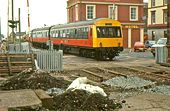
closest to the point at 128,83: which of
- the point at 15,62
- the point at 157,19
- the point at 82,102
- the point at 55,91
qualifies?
the point at 55,91

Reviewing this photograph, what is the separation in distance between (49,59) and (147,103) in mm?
9236

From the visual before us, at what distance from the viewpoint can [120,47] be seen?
28.0 m

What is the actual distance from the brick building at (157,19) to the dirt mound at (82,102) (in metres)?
52.6

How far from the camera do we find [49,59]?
18422 millimetres

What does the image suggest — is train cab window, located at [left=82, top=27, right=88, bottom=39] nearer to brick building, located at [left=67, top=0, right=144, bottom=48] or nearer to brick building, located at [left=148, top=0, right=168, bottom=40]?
brick building, located at [left=67, top=0, right=144, bottom=48]

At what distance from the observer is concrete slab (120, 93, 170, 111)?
9.33 m

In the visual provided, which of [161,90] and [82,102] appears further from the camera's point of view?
[161,90]

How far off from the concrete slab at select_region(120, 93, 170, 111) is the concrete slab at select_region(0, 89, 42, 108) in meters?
2.29

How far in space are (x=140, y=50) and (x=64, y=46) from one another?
12188 mm

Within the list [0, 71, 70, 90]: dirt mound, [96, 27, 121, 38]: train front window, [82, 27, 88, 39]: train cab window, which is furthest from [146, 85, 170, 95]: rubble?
[82, 27, 88, 39]: train cab window

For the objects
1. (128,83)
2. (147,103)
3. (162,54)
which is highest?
(162,54)

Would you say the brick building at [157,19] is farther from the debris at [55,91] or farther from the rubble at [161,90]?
the debris at [55,91]

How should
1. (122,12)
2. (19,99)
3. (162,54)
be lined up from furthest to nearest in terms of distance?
1. (122,12)
2. (162,54)
3. (19,99)

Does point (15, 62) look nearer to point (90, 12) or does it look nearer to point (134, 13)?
point (90, 12)
